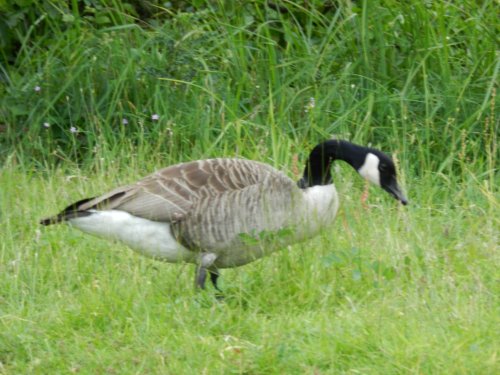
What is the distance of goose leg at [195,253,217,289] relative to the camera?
5.66 meters

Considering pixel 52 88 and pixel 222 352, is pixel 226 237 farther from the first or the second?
pixel 52 88

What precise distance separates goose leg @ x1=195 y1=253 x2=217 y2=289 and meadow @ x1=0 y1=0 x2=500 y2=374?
0.11 m

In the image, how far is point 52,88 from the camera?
841 cm

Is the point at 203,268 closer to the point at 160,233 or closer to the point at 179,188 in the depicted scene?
the point at 160,233

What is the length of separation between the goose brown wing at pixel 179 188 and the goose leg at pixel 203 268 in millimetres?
243

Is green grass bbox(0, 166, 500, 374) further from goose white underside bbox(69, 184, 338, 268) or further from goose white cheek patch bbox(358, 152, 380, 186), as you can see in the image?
goose white cheek patch bbox(358, 152, 380, 186)

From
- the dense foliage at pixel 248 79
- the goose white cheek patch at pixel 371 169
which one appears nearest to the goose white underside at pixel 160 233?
the goose white cheek patch at pixel 371 169

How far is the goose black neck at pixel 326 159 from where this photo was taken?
20.4ft

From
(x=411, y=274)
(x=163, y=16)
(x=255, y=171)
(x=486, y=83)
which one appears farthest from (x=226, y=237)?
(x=163, y=16)

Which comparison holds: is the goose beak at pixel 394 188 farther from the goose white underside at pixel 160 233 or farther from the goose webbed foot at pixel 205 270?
the goose webbed foot at pixel 205 270

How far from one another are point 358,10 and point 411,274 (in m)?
3.45

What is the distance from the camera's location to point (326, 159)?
631 centimetres

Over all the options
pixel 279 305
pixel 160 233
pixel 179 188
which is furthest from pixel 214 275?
pixel 279 305

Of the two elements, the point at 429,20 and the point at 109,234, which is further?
the point at 429,20
